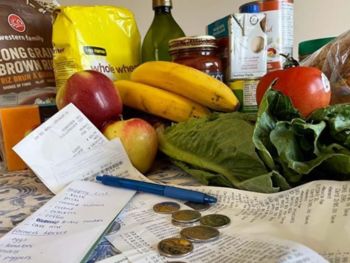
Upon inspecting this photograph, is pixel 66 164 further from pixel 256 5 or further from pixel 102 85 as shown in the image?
pixel 256 5

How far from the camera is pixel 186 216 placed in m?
0.32

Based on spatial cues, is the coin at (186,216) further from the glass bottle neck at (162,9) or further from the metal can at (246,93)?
the glass bottle neck at (162,9)

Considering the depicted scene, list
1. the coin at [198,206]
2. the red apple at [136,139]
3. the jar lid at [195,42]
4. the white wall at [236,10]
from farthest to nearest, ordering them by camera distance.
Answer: the white wall at [236,10]
the jar lid at [195,42]
the red apple at [136,139]
the coin at [198,206]

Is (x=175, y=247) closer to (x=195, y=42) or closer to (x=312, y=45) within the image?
(x=195, y=42)

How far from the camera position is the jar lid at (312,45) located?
72 centimetres

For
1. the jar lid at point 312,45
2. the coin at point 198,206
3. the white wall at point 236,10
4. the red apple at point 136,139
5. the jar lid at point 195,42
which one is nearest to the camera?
the coin at point 198,206

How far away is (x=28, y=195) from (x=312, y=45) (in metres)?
0.60

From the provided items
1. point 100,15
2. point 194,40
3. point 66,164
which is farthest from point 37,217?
point 100,15

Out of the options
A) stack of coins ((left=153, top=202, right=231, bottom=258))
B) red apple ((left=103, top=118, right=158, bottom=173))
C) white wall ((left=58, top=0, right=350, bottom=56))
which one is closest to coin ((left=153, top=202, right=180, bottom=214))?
stack of coins ((left=153, top=202, right=231, bottom=258))

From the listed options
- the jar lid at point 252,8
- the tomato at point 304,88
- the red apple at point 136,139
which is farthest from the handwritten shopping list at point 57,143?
the jar lid at point 252,8

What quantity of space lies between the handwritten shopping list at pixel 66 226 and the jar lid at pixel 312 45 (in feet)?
1.71

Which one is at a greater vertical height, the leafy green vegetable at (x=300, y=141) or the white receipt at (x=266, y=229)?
the leafy green vegetable at (x=300, y=141)

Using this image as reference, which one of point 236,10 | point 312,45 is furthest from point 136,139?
point 236,10

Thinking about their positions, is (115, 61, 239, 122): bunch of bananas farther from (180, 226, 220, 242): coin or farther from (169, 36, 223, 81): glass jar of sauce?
(180, 226, 220, 242): coin
